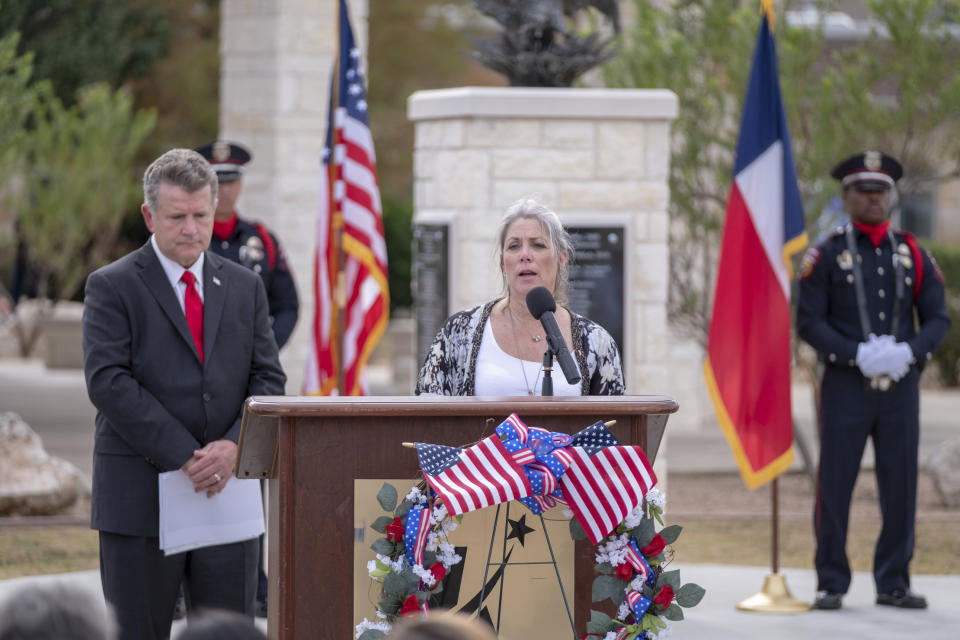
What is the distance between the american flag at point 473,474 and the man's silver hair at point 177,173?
1.37 metres

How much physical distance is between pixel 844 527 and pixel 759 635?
96cm

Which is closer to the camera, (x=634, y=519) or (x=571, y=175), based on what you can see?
(x=634, y=519)

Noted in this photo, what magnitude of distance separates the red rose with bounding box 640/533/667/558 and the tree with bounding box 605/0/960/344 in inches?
296

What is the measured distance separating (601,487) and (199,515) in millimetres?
1476

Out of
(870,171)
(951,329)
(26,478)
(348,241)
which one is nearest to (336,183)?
(348,241)

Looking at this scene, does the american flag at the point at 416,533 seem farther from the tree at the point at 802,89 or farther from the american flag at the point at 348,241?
the tree at the point at 802,89

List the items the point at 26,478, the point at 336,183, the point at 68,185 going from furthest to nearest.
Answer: the point at 68,185, the point at 26,478, the point at 336,183

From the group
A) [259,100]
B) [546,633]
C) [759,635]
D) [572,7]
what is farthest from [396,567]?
[259,100]

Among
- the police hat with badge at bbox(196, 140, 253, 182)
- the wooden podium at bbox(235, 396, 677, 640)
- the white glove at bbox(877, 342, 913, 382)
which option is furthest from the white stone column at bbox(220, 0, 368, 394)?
the wooden podium at bbox(235, 396, 677, 640)

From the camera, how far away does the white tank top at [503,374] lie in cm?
489

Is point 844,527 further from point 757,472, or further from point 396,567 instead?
point 396,567

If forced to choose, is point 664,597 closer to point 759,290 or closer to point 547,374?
point 547,374

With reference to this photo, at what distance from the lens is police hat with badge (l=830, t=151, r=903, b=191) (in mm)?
7805

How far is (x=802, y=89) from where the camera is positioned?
38.4 feet
